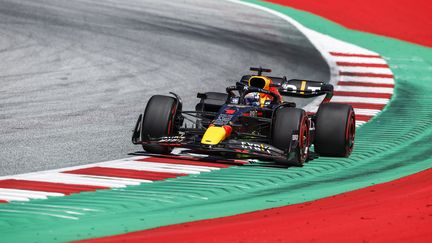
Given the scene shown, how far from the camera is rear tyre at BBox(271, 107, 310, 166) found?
14359 mm

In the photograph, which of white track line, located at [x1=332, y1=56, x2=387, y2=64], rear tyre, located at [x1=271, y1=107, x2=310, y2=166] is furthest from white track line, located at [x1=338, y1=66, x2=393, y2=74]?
rear tyre, located at [x1=271, y1=107, x2=310, y2=166]

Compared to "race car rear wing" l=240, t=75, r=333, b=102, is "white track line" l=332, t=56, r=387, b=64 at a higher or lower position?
lower

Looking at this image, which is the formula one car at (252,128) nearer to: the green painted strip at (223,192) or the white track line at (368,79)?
the green painted strip at (223,192)

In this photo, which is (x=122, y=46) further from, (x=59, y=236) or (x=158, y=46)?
(x=59, y=236)

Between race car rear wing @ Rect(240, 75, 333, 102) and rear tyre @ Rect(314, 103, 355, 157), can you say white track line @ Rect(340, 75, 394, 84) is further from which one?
rear tyre @ Rect(314, 103, 355, 157)

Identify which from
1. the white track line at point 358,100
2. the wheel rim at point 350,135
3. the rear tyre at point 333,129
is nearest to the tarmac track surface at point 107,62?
the white track line at point 358,100

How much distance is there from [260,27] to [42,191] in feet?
59.2

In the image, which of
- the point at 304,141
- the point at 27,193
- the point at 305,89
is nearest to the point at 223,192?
the point at 27,193

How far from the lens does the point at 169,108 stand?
593 inches

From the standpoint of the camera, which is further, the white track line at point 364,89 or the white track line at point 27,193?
the white track line at point 364,89

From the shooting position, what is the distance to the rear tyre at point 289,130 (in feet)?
47.1

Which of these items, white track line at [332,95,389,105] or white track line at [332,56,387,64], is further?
white track line at [332,56,387,64]

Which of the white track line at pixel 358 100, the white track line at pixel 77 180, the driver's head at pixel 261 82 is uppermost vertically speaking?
the driver's head at pixel 261 82

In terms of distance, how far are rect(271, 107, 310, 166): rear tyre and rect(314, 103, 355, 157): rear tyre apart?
70 cm
